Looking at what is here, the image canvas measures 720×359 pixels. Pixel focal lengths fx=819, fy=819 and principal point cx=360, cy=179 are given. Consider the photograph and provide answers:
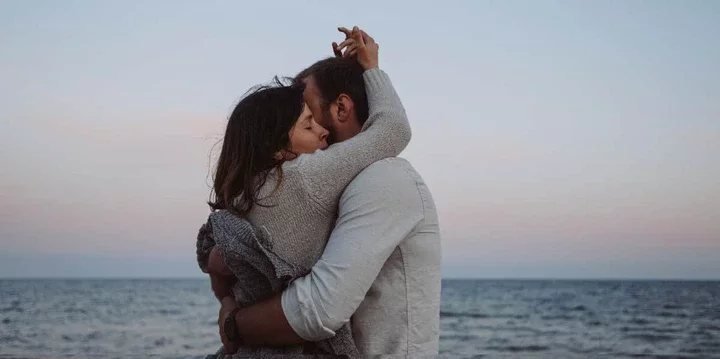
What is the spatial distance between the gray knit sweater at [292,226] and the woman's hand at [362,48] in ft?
1.45

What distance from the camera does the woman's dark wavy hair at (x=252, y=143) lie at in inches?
79.2

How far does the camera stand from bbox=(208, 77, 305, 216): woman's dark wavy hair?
2.01 meters

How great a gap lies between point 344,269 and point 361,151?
1.01ft

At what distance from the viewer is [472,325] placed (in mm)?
21141

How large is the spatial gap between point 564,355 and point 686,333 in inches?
188

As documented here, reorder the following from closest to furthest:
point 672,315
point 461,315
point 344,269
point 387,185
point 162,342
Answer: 1. point 344,269
2. point 387,185
3. point 162,342
4. point 672,315
5. point 461,315

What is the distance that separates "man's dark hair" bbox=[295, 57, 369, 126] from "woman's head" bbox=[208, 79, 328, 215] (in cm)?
14

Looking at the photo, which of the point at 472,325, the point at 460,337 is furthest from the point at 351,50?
the point at 472,325

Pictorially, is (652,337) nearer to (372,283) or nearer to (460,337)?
(460,337)

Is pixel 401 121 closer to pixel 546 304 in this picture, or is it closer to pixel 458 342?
pixel 458 342

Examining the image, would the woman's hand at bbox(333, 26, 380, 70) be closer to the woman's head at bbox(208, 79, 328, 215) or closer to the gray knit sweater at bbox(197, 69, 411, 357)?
the woman's head at bbox(208, 79, 328, 215)

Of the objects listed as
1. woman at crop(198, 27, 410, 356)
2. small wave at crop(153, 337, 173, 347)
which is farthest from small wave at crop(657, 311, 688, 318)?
woman at crop(198, 27, 410, 356)

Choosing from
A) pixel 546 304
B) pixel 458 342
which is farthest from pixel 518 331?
pixel 546 304

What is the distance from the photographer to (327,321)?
72.2 inches
